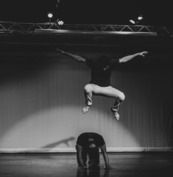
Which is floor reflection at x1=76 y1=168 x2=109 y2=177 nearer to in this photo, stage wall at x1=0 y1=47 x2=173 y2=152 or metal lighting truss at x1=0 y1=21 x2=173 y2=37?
stage wall at x1=0 y1=47 x2=173 y2=152

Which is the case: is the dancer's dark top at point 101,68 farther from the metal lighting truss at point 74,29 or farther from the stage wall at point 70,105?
the stage wall at point 70,105

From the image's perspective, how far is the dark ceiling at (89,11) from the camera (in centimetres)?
786

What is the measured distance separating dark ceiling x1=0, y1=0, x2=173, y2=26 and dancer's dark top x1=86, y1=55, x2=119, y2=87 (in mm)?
3326

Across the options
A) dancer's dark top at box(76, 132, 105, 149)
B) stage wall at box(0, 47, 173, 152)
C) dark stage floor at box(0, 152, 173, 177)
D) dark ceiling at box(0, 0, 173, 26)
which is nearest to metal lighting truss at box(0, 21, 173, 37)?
dark ceiling at box(0, 0, 173, 26)

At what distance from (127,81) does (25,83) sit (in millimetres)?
3037

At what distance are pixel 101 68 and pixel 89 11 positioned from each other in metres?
3.80

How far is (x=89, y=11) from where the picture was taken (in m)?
8.31

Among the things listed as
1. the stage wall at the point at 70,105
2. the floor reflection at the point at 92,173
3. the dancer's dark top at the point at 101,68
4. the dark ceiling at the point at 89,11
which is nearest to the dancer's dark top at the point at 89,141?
the floor reflection at the point at 92,173

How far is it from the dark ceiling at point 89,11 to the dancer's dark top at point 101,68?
3.33 meters

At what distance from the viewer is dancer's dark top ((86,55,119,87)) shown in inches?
191

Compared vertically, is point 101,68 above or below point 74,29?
below

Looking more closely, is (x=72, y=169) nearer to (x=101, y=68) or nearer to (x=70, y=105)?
(x=101, y=68)

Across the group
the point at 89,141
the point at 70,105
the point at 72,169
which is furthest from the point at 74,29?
the point at 72,169

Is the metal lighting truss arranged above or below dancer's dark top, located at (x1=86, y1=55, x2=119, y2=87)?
above
